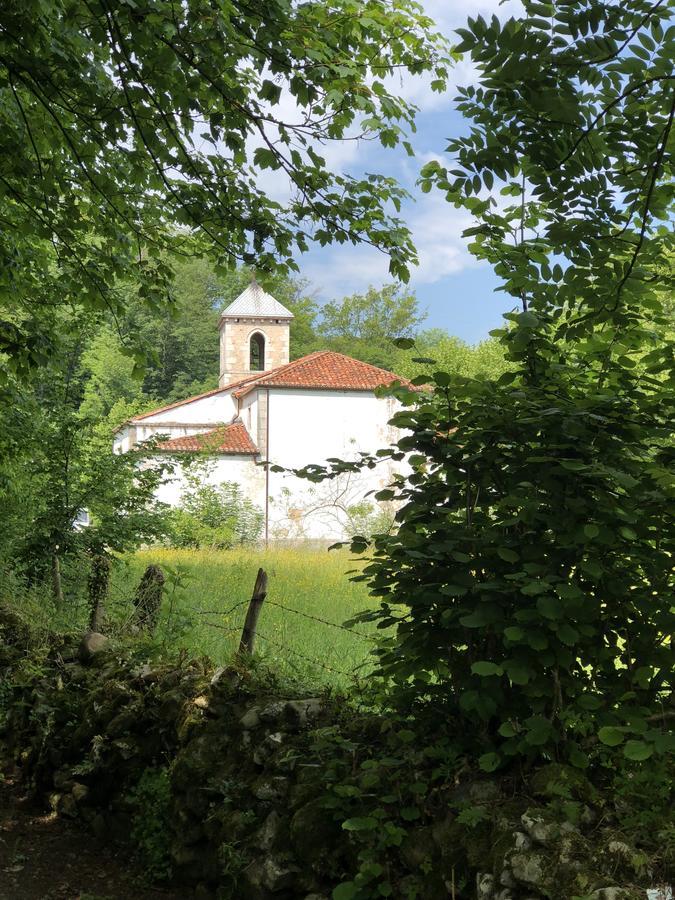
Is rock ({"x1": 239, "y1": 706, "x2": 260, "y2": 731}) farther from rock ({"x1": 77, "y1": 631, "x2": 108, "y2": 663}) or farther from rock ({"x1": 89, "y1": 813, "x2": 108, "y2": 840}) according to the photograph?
rock ({"x1": 77, "y1": 631, "x2": 108, "y2": 663})

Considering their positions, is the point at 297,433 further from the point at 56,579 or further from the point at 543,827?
the point at 543,827

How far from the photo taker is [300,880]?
415 centimetres

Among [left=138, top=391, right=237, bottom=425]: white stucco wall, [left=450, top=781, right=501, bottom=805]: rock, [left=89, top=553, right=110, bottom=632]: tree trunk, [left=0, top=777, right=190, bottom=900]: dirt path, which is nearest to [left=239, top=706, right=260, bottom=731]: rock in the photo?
[left=0, top=777, right=190, bottom=900]: dirt path

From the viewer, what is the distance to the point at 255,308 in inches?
1981

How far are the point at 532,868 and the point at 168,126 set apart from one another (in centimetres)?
509

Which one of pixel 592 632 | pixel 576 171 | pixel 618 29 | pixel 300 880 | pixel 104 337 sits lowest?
pixel 300 880

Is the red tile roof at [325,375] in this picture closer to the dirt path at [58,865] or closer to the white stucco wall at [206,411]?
the white stucco wall at [206,411]

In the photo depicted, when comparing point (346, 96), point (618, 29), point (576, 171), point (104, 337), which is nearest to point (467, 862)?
point (576, 171)

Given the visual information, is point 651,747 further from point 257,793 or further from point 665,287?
point 257,793

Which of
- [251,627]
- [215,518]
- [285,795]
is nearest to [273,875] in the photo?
[285,795]

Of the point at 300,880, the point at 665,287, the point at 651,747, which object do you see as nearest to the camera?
the point at 651,747

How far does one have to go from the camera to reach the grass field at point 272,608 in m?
6.59

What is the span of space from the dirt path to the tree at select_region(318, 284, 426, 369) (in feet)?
200

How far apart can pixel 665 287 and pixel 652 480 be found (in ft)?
3.06
